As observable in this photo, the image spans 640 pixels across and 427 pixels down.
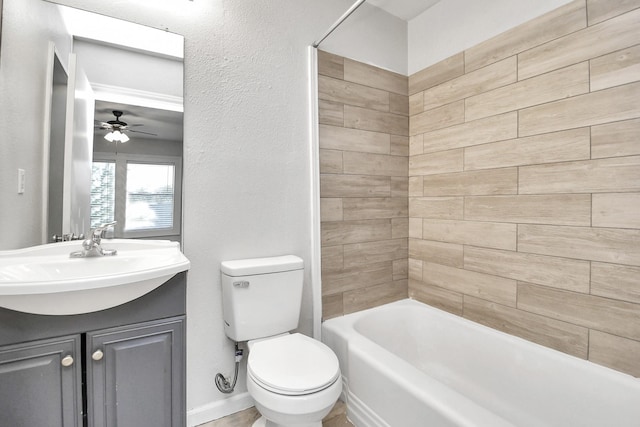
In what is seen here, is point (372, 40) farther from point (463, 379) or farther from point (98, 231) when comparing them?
point (463, 379)

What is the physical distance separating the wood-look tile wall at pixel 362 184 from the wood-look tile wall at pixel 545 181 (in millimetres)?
235

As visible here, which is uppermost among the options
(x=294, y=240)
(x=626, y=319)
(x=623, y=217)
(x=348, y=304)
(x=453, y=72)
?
(x=453, y=72)

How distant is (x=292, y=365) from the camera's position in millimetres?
1338

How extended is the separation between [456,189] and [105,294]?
6.46 ft

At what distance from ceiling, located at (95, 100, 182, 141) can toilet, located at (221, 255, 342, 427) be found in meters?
0.74

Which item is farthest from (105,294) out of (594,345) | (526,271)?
(594,345)

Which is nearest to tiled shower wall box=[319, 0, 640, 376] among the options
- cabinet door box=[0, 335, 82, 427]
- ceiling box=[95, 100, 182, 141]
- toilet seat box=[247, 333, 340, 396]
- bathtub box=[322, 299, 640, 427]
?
bathtub box=[322, 299, 640, 427]

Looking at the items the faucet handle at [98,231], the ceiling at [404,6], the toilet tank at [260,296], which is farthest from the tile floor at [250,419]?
the ceiling at [404,6]

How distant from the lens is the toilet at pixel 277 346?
1.19m

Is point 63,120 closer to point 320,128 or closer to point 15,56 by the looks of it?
point 15,56

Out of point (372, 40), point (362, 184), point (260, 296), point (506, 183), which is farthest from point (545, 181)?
point (260, 296)

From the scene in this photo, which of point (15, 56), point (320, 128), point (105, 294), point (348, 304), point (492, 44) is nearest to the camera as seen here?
point (105, 294)

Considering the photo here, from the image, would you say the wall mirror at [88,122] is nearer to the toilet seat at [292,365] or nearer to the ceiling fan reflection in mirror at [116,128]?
the ceiling fan reflection in mirror at [116,128]

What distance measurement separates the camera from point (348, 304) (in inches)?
83.7
